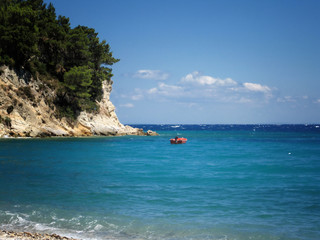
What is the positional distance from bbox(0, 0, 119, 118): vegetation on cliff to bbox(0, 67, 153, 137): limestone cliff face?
1637 millimetres

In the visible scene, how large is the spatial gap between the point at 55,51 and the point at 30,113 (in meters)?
15.3

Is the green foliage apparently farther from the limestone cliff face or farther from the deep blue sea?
the deep blue sea

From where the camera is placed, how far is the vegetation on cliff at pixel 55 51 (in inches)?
1972

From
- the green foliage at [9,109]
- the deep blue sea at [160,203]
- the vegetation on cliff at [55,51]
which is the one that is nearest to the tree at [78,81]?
the vegetation on cliff at [55,51]

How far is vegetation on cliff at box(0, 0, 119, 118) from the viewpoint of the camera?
5009 cm

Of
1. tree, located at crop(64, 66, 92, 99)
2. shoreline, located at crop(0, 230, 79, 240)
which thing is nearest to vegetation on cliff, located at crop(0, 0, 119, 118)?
tree, located at crop(64, 66, 92, 99)

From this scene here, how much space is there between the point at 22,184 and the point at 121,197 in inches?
230

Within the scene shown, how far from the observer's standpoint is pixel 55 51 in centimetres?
5859

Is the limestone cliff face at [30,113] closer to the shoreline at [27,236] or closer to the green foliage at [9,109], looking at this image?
the green foliage at [9,109]

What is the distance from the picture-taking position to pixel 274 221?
10734 mm

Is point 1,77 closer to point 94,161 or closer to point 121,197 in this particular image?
point 94,161

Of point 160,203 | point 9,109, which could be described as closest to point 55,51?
point 9,109

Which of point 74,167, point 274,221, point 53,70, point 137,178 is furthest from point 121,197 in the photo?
point 53,70

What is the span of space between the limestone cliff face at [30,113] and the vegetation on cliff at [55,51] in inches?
64.5
